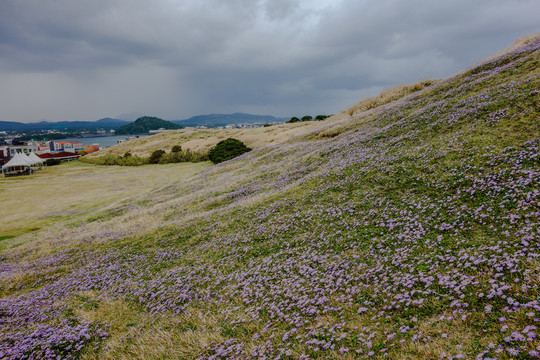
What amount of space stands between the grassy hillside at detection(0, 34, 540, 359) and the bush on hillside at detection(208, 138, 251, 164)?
141 ft

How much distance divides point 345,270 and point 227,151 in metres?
56.4

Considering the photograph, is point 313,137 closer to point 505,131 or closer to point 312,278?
point 505,131

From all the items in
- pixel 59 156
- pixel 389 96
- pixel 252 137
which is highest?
pixel 389 96

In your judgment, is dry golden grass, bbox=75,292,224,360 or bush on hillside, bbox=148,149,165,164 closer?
dry golden grass, bbox=75,292,224,360

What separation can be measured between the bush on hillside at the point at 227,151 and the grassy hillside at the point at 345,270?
42844mm

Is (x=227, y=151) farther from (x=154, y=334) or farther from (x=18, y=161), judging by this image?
(x=18, y=161)

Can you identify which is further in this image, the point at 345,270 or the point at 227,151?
the point at 227,151

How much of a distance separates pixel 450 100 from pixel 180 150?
76.0 m

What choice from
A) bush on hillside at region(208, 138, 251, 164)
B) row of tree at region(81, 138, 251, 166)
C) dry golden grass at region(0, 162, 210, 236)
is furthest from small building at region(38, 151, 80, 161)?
bush on hillside at region(208, 138, 251, 164)

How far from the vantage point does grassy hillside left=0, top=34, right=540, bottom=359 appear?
5.57 metres

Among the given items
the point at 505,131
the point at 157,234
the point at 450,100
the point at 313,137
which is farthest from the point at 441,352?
the point at 313,137

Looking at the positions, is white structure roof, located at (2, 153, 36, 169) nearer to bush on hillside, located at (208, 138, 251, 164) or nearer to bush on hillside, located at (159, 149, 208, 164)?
bush on hillside, located at (159, 149, 208, 164)

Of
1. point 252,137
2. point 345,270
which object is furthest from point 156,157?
point 345,270

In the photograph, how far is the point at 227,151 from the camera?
6234cm
